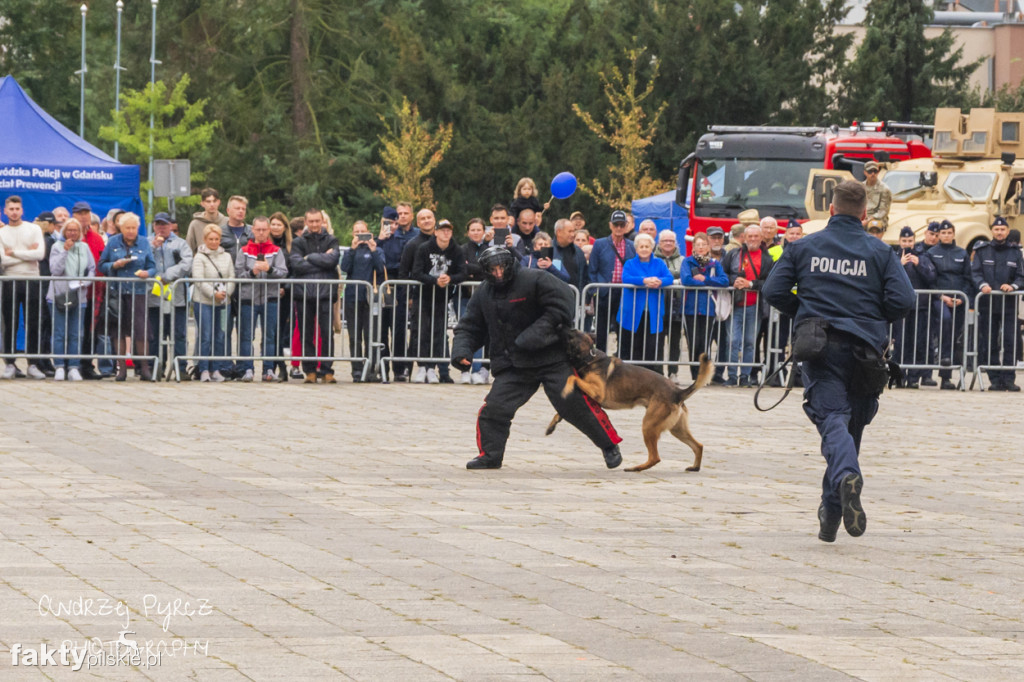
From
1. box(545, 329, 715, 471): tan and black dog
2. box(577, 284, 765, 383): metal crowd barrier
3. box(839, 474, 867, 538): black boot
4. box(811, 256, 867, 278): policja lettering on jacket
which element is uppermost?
box(811, 256, 867, 278): policja lettering on jacket

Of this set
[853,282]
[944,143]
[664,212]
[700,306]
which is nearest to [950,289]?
[700,306]

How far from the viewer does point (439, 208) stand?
4375cm

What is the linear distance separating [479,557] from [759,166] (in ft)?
68.7

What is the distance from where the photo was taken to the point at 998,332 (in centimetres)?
1867

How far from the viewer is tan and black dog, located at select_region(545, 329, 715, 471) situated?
1144cm

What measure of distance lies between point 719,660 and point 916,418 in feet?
33.6

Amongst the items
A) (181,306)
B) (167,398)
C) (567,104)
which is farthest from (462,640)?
(567,104)

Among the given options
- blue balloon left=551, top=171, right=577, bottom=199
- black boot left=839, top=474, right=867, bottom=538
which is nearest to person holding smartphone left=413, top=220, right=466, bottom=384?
blue balloon left=551, top=171, right=577, bottom=199

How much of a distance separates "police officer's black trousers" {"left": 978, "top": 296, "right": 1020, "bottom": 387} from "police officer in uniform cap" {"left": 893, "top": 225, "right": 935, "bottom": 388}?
26.9 inches

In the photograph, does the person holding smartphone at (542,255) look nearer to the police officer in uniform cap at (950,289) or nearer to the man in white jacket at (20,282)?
the police officer in uniform cap at (950,289)

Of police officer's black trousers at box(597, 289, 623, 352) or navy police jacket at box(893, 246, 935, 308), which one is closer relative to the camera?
police officer's black trousers at box(597, 289, 623, 352)

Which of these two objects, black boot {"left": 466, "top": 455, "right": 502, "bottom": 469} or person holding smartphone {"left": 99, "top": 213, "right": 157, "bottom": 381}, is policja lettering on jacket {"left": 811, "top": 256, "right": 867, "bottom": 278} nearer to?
black boot {"left": 466, "top": 455, "right": 502, "bottom": 469}

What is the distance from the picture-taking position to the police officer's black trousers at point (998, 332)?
60.8ft

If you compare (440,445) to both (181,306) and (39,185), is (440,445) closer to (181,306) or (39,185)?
(181,306)
